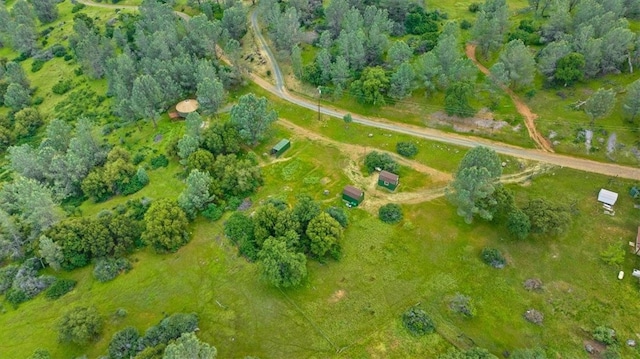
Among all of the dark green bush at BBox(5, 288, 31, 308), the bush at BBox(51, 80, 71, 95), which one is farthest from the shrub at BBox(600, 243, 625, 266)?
the bush at BBox(51, 80, 71, 95)

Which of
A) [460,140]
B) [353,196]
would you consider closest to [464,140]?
[460,140]

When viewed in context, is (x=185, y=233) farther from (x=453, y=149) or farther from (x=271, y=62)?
(x=271, y=62)

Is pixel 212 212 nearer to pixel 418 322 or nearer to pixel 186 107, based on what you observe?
pixel 186 107

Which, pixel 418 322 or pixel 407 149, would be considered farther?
pixel 407 149

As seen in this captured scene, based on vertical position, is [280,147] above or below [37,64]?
below

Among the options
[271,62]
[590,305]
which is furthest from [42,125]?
[590,305]

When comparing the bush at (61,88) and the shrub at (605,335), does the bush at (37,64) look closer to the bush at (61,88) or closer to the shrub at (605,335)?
the bush at (61,88)
